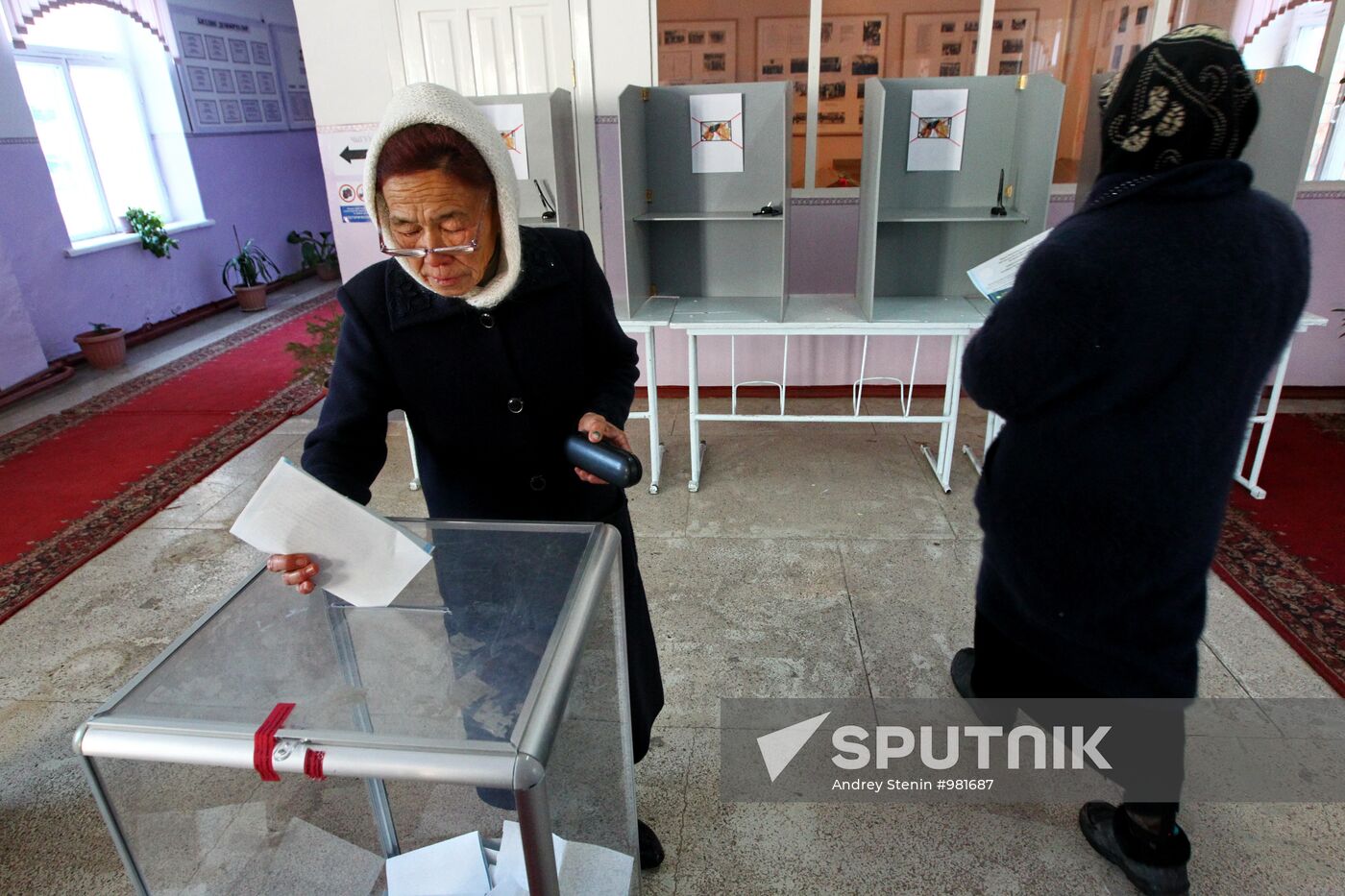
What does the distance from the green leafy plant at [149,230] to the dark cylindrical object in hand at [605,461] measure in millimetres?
6206

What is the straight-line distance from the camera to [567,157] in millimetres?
3652

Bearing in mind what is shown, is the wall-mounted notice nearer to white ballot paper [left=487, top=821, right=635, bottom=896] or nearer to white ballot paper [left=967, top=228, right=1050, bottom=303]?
white ballot paper [left=967, top=228, right=1050, bottom=303]

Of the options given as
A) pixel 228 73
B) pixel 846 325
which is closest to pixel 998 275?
pixel 846 325

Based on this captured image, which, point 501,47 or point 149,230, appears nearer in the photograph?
point 501,47

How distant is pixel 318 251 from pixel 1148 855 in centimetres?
845

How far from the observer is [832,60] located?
531 centimetres

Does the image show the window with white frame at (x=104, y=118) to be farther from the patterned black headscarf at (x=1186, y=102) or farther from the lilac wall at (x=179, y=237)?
the patterned black headscarf at (x=1186, y=102)

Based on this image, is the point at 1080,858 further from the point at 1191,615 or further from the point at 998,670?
the point at 1191,615

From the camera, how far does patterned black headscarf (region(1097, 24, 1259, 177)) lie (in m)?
1.01

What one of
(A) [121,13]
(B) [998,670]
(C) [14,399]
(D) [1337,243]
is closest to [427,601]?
(B) [998,670]

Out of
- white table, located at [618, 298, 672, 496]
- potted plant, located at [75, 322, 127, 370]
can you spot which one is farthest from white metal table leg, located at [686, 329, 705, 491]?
potted plant, located at [75, 322, 127, 370]

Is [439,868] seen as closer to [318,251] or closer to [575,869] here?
[575,869]

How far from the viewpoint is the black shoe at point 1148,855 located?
153 cm

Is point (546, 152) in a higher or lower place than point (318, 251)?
higher
